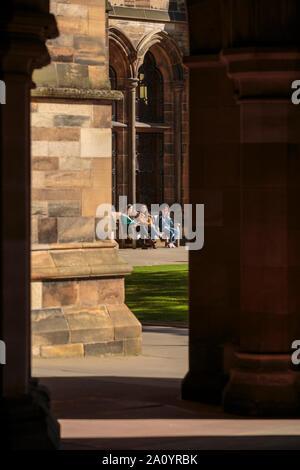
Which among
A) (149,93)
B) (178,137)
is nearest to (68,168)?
(178,137)

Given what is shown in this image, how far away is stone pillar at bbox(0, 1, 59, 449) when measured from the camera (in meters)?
6.88

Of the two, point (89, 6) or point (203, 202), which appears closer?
point (203, 202)

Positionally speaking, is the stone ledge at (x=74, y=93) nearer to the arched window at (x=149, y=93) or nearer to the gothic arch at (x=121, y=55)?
the gothic arch at (x=121, y=55)

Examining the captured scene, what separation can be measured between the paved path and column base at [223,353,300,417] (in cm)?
1823

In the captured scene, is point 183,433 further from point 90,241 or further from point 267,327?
point 90,241

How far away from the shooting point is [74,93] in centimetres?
1255

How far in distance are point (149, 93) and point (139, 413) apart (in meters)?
28.9

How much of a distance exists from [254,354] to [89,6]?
5.46m

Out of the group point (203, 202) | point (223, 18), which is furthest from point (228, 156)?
point (223, 18)

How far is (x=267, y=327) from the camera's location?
28.8 ft

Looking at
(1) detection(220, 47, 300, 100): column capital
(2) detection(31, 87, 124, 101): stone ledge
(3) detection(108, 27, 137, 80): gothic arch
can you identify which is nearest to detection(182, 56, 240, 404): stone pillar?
(1) detection(220, 47, 300, 100): column capital

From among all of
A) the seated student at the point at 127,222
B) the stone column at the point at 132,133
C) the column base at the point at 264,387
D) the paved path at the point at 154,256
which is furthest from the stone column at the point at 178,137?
the column base at the point at 264,387

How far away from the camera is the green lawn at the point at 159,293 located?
16938 mm

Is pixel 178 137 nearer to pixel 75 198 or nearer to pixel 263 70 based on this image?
pixel 75 198
